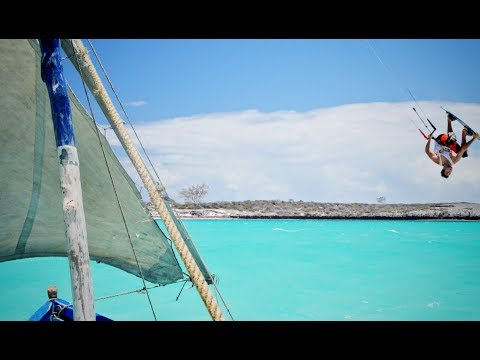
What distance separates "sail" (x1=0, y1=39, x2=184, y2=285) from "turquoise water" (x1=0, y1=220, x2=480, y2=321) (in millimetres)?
9167

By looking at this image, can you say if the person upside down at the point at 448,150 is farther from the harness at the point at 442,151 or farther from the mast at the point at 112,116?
the mast at the point at 112,116

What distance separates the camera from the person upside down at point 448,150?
427cm

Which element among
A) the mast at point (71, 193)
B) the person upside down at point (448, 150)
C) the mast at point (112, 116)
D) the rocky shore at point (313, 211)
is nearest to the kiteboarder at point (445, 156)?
the person upside down at point (448, 150)

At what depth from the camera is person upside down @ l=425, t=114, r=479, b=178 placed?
427 centimetres

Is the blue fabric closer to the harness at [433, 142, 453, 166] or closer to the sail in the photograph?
the sail

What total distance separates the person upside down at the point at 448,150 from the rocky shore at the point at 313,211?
6911 centimetres

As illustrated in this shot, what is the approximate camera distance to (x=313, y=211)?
263 ft

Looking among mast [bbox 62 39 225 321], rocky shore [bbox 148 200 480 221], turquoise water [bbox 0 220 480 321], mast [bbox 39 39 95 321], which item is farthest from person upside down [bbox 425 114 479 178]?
rocky shore [bbox 148 200 480 221]

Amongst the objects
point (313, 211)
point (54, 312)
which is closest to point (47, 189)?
point (54, 312)

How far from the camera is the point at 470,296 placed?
86.4 feet

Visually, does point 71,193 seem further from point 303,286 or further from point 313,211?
point 313,211
